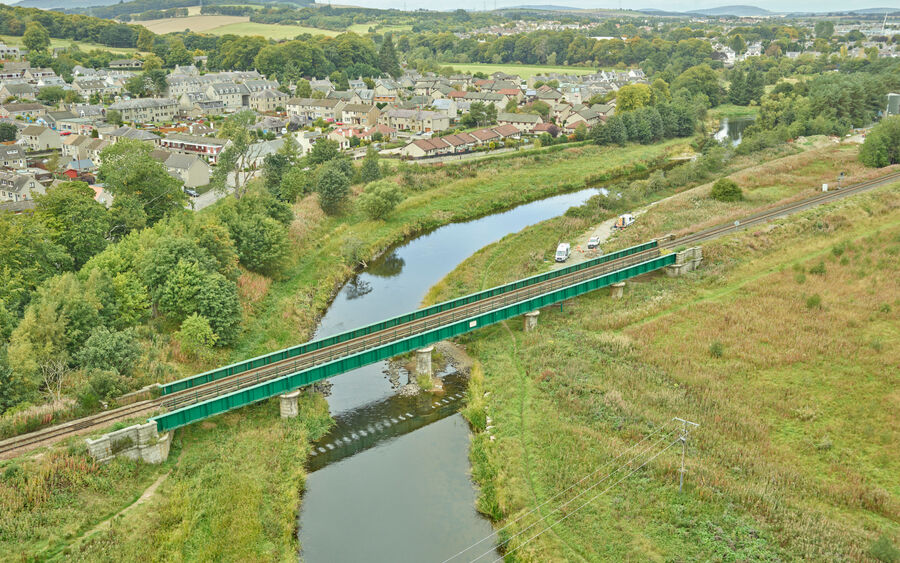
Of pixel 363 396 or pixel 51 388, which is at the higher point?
pixel 51 388

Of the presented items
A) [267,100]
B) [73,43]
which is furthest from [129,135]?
[73,43]

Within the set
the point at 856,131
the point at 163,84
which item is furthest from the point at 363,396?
the point at 163,84

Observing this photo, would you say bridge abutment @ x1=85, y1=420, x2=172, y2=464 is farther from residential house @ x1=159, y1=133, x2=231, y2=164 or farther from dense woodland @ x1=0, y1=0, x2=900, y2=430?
residential house @ x1=159, y1=133, x2=231, y2=164

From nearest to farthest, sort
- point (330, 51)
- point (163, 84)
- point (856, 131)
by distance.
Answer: point (856, 131) → point (163, 84) → point (330, 51)

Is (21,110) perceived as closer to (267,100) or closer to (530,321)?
(267,100)

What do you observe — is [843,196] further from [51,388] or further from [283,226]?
[51,388]

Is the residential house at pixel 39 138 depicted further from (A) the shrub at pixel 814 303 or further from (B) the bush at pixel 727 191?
(A) the shrub at pixel 814 303

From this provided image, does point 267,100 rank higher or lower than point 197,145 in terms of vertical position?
higher
